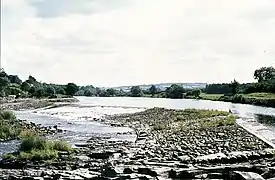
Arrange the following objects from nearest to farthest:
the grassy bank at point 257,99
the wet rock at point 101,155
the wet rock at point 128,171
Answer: the wet rock at point 128,171, the wet rock at point 101,155, the grassy bank at point 257,99

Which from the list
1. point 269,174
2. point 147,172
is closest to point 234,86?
point 269,174

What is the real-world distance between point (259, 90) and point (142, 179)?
12949 centimetres

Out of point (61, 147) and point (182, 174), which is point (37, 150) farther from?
point (182, 174)

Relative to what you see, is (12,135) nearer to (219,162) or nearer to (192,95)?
(219,162)

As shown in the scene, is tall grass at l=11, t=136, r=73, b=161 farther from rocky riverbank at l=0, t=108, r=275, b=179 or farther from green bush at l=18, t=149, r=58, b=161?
rocky riverbank at l=0, t=108, r=275, b=179

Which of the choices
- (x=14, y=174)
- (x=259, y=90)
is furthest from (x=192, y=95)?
(x=14, y=174)

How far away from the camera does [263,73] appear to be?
17838cm

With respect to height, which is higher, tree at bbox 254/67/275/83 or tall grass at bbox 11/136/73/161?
tree at bbox 254/67/275/83

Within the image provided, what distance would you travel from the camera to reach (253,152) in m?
30.0

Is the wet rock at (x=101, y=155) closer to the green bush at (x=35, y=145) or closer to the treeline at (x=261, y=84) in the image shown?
Answer: the green bush at (x=35, y=145)

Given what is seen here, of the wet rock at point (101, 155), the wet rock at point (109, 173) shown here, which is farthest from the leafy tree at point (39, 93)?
the wet rock at point (109, 173)

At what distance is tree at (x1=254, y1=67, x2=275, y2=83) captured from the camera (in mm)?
173575

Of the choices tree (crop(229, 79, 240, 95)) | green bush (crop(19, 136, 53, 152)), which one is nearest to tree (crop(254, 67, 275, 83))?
tree (crop(229, 79, 240, 95))

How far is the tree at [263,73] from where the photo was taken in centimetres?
17357
